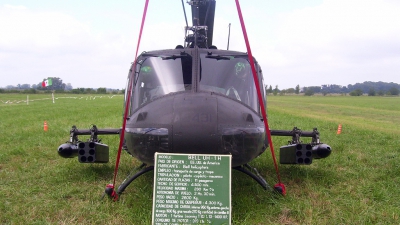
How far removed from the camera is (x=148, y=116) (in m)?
3.54

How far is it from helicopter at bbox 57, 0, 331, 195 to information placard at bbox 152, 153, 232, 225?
0.11 meters

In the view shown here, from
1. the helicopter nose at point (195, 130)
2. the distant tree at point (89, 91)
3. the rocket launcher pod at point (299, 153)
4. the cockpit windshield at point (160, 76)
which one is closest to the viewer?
the helicopter nose at point (195, 130)

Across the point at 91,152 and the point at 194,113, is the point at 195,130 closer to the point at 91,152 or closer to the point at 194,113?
the point at 194,113

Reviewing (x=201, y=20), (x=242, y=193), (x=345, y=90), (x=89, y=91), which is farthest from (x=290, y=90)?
(x=242, y=193)

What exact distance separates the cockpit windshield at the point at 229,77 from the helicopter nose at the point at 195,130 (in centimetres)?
75

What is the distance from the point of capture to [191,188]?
11.0ft

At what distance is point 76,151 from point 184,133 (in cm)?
255

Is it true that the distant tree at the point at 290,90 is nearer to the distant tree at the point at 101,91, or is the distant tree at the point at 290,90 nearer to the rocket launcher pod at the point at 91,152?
the distant tree at the point at 101,91

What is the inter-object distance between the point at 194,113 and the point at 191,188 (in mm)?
727

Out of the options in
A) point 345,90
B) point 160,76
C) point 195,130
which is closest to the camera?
point 195,130

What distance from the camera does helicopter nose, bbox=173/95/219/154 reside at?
3.26m

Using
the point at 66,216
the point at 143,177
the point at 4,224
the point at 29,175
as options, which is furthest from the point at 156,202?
the point at 29,175

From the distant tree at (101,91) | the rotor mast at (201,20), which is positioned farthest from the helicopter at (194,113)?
the distant tree at (101,91)

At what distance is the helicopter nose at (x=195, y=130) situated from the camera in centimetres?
326
